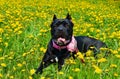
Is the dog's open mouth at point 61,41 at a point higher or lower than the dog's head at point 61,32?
lower

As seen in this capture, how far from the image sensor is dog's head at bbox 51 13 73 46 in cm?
618

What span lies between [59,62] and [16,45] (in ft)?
4.50

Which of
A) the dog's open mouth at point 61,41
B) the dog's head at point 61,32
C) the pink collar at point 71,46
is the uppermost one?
the dog's head at point 61,32

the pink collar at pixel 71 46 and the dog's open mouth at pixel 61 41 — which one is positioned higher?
the dog's open mouth at pixel 61 41

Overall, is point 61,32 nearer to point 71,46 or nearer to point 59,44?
point 59,44

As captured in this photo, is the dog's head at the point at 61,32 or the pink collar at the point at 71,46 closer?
the dog's head at the point at 61,32

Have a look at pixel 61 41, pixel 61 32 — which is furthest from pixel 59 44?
pixel 61 32

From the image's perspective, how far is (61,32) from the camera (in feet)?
20.2

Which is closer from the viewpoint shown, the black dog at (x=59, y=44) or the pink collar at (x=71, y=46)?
the black dog at (x=59, y=44)

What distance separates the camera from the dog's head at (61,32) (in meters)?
6.18

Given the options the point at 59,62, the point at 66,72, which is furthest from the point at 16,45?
the point at 66,72

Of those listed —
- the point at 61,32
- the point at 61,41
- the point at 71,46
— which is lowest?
the point at 71,46

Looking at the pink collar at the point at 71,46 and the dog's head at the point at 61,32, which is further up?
the dog's head at the point at 61,32

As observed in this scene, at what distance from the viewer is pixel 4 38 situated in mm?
8023
